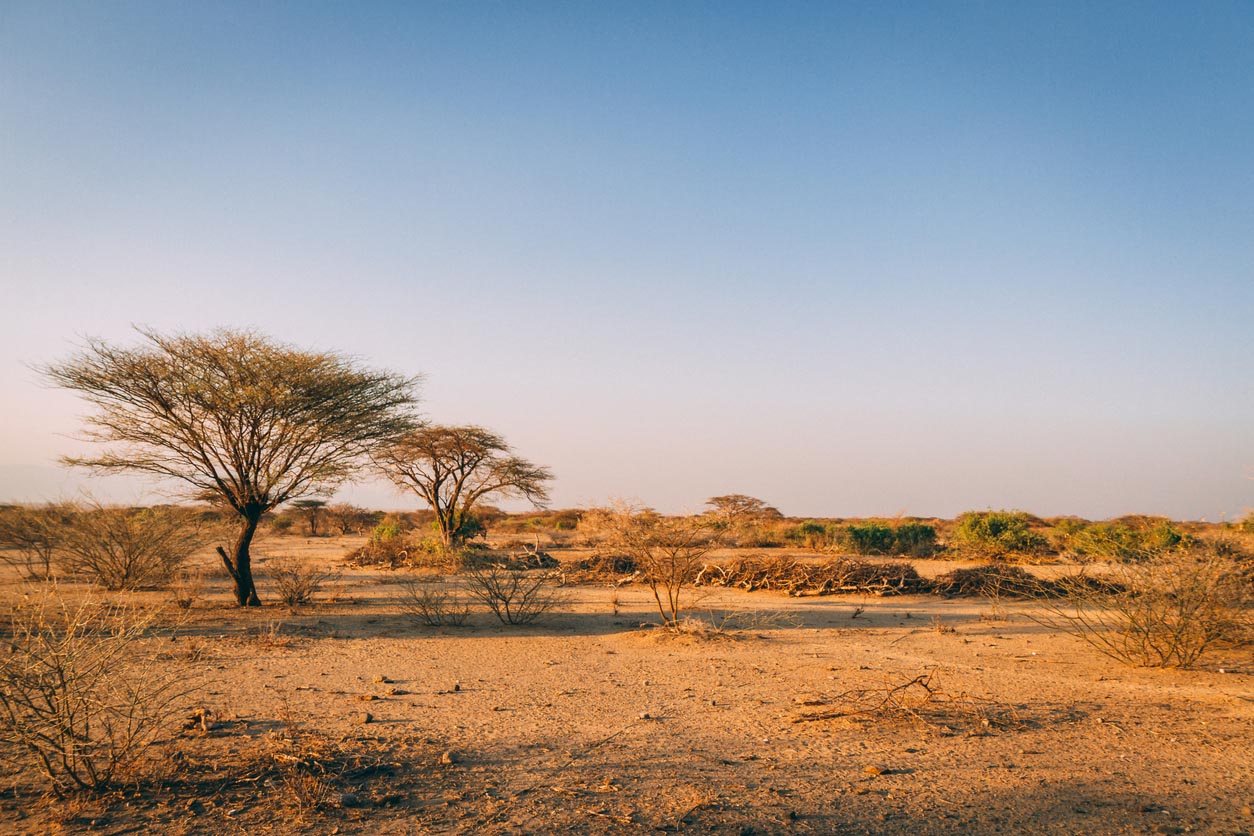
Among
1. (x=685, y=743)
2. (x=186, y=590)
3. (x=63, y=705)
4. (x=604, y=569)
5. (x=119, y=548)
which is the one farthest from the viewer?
(x=604, y=569)

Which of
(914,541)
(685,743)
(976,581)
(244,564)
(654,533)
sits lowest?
(685,743)

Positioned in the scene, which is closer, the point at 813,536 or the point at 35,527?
the point at 35,527

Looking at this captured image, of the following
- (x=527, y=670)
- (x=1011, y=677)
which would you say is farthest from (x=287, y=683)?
(x=1011, y=677)

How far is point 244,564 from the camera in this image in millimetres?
13211

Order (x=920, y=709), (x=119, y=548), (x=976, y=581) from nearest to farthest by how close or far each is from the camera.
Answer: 1. (x=920, y=709)
2. (x=119, y=548)
3. (x=976, y=581)

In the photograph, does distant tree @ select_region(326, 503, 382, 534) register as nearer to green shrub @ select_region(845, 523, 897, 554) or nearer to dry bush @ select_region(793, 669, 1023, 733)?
green shrub @ select_region(845, 523, 897, 554)

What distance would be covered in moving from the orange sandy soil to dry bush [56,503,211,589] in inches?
231

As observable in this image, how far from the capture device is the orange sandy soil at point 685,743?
4.25m

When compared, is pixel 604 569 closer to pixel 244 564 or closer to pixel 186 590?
pixel 244 564

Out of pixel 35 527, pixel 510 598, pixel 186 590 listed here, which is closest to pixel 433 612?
pixel 510 598

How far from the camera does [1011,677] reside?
799cm

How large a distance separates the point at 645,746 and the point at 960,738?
2.58 metres

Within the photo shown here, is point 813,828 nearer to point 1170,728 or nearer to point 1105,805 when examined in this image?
point 1105,805

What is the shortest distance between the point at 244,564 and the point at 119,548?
3488mm
